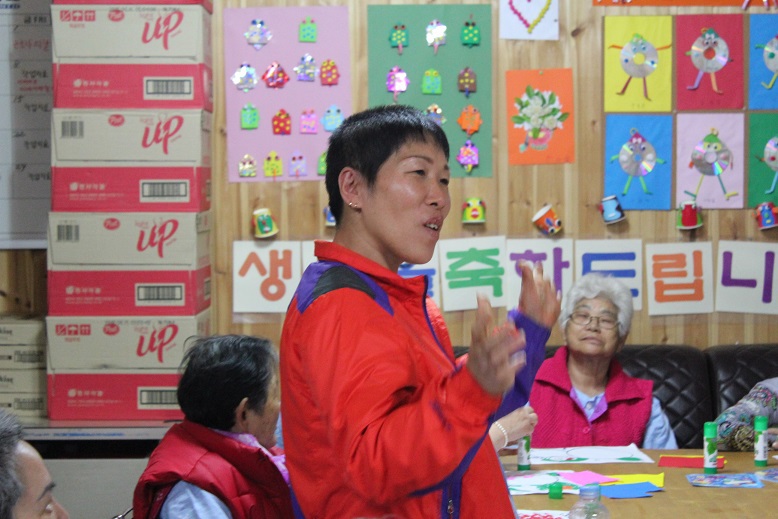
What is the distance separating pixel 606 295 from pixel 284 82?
1.47 meters

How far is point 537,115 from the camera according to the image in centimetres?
366

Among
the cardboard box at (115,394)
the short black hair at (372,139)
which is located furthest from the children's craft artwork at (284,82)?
the short black hair at (372,139)

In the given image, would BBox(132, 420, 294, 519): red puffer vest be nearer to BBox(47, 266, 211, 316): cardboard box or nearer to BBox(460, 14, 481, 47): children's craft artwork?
BBox(47, 266, 211, 316): cardboard box

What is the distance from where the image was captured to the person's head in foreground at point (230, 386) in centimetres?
206

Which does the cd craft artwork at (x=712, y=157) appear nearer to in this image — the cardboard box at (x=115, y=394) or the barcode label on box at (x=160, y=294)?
the barcode label on box at (x=160, y=294)

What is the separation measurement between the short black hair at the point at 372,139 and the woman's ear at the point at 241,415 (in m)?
0.76

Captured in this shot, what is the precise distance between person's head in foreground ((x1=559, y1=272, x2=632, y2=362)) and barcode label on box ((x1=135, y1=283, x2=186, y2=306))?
134 cm

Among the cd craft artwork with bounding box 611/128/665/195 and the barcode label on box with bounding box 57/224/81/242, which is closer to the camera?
the barcode label on box with bounding box 57/224/81/242

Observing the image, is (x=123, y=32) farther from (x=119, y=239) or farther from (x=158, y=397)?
(x=158, y=397)

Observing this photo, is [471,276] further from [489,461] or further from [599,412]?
[489,461]

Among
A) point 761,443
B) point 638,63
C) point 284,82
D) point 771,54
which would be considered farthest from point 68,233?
point 771,54

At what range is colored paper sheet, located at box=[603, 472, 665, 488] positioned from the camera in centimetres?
232

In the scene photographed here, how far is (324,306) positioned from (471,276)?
2537mm

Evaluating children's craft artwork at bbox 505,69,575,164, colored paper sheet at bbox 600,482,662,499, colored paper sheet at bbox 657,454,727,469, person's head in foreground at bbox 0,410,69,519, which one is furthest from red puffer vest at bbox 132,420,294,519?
children's craft artwork at bbox 505,69,575,164
